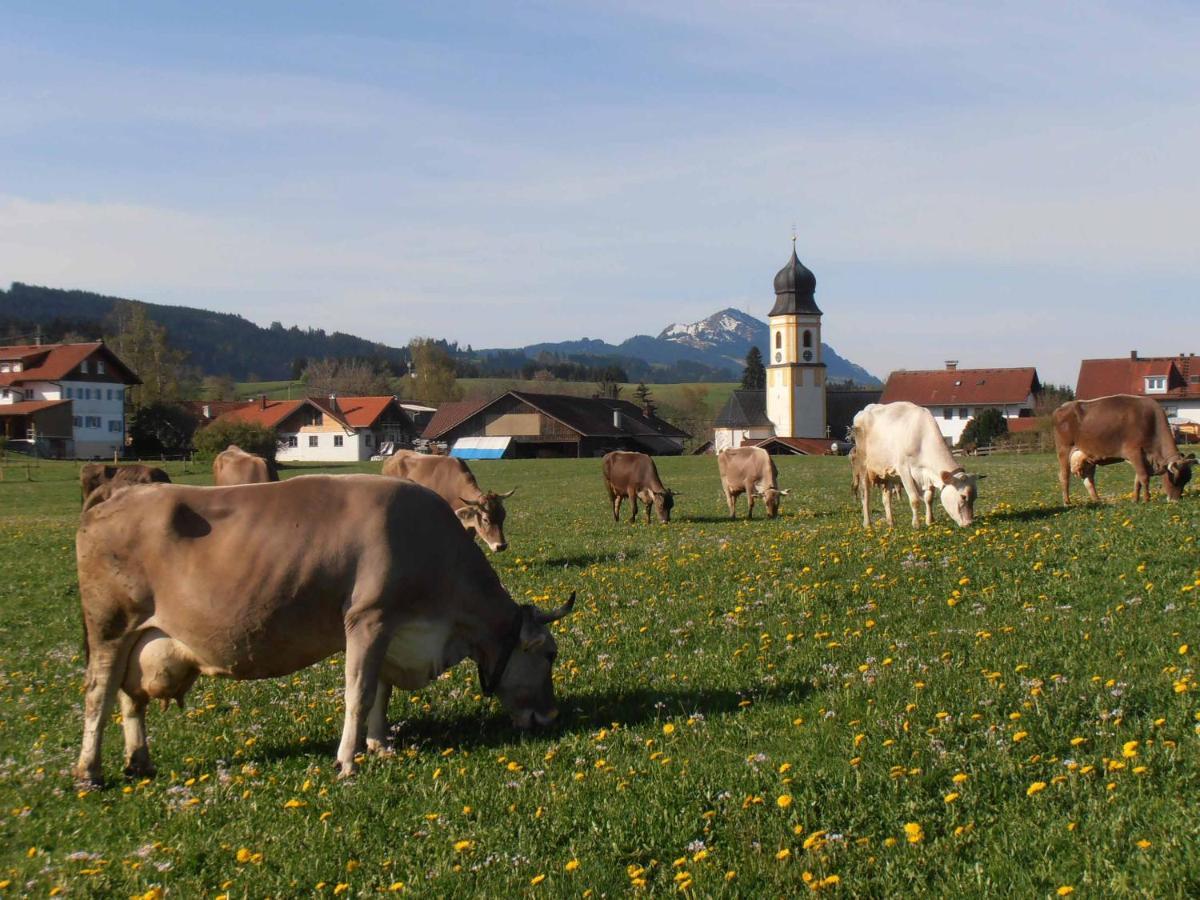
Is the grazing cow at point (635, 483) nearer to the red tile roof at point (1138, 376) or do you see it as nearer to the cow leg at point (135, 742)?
the cow leg at point (135, 742)

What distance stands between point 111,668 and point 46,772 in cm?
118

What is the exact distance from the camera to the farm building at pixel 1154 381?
108938mm

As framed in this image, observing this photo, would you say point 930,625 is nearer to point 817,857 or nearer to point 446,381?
point 817,857

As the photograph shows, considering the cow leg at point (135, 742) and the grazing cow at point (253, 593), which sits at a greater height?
the grazing cow at point (253, 593)

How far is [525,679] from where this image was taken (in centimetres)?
948

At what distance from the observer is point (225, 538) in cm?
889

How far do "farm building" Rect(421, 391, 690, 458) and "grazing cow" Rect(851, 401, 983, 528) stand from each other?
8674cm

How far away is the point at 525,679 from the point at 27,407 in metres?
111

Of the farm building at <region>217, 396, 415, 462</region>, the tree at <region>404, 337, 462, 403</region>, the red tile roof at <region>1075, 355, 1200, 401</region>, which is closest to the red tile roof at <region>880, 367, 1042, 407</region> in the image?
the red tile roof at <region>1075, 355, 1200, 401</region>

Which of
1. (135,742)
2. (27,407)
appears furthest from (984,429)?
(135,742)

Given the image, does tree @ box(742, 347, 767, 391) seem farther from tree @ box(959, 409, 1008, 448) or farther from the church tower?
tree @ box(959, 409, 1008, 448)

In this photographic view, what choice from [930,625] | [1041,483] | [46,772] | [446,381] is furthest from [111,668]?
[446,381]

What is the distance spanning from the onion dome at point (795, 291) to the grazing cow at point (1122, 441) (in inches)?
5192

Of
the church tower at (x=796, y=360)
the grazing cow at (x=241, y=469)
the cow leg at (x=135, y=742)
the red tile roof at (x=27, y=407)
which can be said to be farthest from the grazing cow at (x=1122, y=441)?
the church tower at (x=796, y=360)
